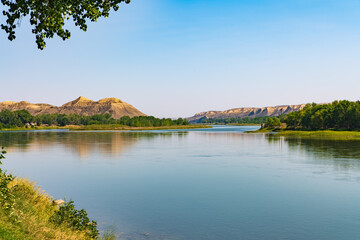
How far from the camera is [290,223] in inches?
949

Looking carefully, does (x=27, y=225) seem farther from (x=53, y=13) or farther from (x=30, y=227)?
(x=53, y=13)

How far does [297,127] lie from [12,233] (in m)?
179

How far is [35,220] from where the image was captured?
60.1ft

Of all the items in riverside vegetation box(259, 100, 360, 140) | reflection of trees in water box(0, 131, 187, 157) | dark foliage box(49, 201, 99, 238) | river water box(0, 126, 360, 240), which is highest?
riverside vegetation box(259, 100, 360, 140)

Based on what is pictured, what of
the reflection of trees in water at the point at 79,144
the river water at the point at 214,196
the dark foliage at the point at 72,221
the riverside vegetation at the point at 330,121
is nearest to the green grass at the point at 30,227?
the dark foliage at the point at 72,221

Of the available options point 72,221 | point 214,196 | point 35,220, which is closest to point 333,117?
point 214,196

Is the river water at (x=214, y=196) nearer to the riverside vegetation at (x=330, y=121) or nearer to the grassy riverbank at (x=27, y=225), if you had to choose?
the grassy riverbank at (x=27, y=225)

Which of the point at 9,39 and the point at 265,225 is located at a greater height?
the point at 9,39

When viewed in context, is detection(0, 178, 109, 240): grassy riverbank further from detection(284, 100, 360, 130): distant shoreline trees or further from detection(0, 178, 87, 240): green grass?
detection(284, 100, 360, 130): distant shoreline trees

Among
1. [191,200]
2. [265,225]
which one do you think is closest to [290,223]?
[265,225]

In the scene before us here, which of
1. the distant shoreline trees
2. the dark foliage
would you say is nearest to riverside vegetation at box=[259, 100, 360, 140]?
the distant shoreline trees

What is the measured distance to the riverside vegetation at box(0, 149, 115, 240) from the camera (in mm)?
14693

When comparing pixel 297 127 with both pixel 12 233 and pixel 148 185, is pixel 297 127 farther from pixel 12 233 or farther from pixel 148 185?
pixel 12 233

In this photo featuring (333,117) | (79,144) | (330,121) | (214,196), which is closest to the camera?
(214,196)
